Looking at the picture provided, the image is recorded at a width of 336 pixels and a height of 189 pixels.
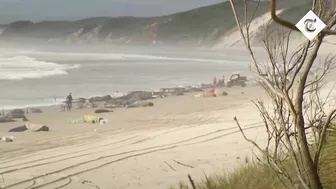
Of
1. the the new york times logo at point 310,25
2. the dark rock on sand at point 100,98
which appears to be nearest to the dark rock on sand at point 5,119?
the dark rock on sand at point 100,98

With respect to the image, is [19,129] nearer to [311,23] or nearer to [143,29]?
[311,23]

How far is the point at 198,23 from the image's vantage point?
3895 inches

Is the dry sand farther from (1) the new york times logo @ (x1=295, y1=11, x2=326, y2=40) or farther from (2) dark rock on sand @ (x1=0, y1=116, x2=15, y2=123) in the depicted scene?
(1) the new york times logo @ (x1=295, y1=11, x2=326, y2=40)

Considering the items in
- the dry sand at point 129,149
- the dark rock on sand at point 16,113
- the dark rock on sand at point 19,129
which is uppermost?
the dark rock on sand at point 16,113

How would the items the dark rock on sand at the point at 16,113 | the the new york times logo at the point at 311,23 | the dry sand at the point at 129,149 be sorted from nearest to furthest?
the the new york times logo at the point at 311,23
the dry sand at the point at 129,149
the dark rock on sand at the point at 16,113

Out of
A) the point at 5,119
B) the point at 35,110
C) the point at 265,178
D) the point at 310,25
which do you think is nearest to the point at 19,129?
the point at 5,119

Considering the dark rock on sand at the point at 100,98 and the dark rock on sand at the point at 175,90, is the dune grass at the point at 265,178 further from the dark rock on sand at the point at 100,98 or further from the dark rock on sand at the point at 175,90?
the dark rock on sand at the point at 175,90

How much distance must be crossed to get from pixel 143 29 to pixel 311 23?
103518 mm

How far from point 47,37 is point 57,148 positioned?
102 metres

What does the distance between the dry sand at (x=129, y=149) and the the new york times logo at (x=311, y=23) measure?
3234 millimetres

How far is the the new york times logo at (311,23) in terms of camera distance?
235 centimetres

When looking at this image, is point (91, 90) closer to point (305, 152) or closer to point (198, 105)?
point (198, 105)

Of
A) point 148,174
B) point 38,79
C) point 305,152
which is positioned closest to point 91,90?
point 38,79

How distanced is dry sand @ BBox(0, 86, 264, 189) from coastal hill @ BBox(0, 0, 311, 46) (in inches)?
2463
